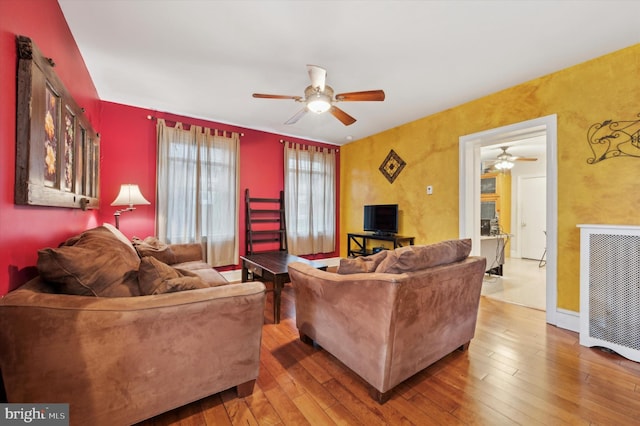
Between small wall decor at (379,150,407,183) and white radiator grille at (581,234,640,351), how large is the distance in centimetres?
247

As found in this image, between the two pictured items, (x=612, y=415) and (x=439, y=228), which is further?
(x=439, y=228)

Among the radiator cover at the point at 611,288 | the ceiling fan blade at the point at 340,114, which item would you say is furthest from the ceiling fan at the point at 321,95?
Answer: the radiator cover at the point at 611,288

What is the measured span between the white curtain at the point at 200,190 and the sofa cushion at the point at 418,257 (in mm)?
3024

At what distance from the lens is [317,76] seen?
217 cm

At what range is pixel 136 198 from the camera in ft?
9.52

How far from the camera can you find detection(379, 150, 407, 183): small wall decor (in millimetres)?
4164

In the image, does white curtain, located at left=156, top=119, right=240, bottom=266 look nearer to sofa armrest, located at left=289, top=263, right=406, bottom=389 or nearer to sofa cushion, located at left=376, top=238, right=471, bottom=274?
sofa armrest, located at left=289, top=263, right=406, bottom=389

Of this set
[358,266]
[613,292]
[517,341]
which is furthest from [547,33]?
[517,341]

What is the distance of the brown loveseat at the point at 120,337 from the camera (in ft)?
3.29

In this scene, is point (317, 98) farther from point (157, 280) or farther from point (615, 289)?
point (615, 289)

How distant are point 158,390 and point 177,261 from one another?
189 cm

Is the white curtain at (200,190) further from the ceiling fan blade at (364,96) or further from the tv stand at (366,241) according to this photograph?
the ceiling fan blade at (364,96)

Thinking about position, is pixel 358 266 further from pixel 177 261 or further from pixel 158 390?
pixel 177 261

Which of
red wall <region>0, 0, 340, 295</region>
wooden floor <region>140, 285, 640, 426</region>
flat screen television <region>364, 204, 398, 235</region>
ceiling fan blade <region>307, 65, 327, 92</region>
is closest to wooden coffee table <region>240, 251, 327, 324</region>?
wooden floor <region>140, 285, 640, 426</region>
